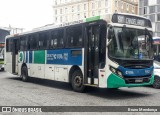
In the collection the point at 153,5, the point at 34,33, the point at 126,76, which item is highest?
the point at 153,5

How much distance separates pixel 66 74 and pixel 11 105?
4277 millimetres

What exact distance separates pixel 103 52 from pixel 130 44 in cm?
105

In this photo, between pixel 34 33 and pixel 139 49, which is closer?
pixel 139 49

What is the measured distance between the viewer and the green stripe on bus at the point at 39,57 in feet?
50.1

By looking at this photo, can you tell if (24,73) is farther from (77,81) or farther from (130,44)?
(130,44)

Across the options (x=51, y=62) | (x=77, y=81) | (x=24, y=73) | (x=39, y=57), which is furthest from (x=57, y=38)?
(x=24, y=73)

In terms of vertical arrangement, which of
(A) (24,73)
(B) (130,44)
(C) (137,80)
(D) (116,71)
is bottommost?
(A) (24,73)

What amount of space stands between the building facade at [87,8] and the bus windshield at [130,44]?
84.9 meters

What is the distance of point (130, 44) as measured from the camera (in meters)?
10.8

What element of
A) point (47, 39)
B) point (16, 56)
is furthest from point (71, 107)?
point (16, 56)

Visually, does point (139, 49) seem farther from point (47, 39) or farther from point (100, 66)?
point (47, 39)

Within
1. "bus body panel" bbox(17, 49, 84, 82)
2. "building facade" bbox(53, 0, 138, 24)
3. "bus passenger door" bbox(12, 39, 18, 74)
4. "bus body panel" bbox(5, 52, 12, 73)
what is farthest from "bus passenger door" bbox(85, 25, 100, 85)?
"building facade" bbox(53, 0, 138, 24)

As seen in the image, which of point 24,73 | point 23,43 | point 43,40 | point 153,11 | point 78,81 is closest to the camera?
point 78,81

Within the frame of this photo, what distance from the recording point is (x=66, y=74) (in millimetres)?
13141
